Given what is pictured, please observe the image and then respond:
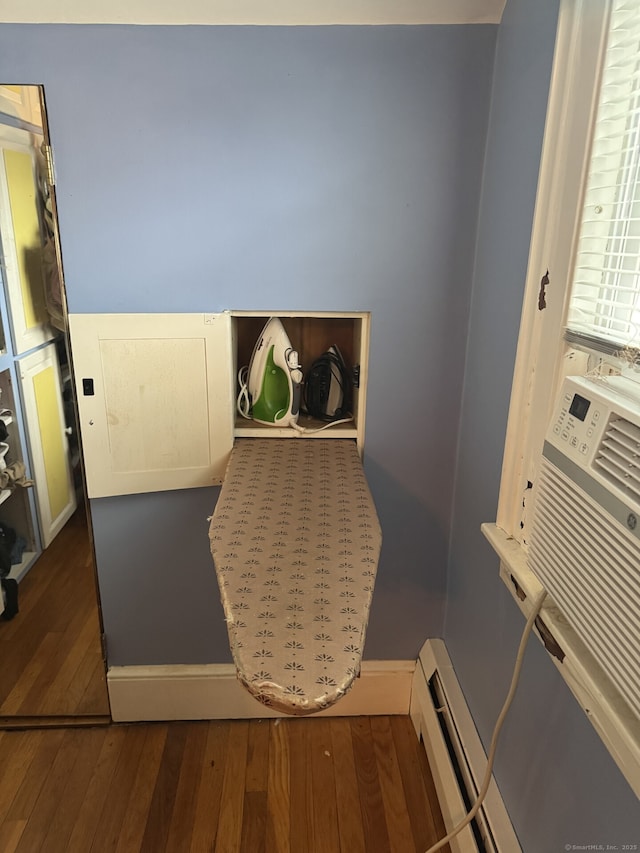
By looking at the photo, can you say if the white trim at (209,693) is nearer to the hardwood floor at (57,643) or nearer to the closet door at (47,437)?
the hardwood floor at (57,643)

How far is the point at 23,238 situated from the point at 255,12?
812 millimetres

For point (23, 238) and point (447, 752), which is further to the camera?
point (23, 238)

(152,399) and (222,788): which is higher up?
(152,399)

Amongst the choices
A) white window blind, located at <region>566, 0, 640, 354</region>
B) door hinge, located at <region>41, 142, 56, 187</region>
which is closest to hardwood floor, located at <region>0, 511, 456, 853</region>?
door hinge, located at <region>41, 142, 56, 187</region>

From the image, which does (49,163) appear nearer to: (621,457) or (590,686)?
(621,457)

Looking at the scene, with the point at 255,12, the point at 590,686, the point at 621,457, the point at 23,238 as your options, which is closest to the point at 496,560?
the point at 590,686

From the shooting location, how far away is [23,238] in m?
1.58

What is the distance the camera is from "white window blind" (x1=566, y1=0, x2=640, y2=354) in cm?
84

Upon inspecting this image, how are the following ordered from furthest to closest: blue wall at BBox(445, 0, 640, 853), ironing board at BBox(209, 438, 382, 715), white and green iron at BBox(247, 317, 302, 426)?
white and green iron at BBox(247, 317, 302, 426), blue wall at BBox(445, 0, 640, 853), ironing board at BBox(209, 438, 382, 715)

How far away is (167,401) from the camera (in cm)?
150

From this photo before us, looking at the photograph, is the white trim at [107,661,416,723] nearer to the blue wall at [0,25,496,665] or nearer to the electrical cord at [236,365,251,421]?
the blue wall at [0,25,496,665]

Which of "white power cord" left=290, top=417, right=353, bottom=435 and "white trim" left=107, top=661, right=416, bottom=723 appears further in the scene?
"white trim" left=107, top=661, right=416, bottom=723

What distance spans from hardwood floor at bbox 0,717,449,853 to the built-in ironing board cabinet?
0.75 m

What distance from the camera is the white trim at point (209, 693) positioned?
1732mm
